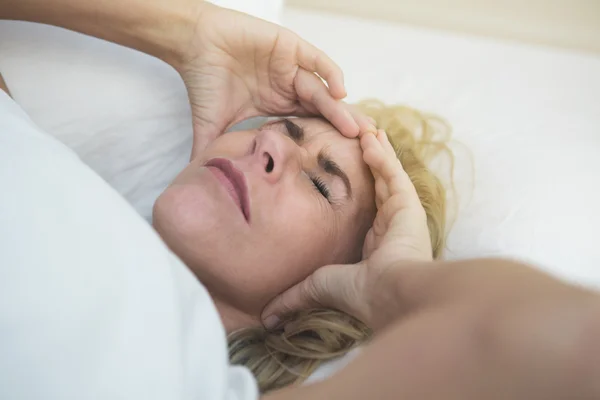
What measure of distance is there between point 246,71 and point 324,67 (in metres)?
0.17

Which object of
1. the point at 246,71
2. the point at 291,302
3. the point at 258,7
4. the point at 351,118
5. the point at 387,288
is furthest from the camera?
the point at 258,7

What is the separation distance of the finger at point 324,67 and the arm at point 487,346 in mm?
547

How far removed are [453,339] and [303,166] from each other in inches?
20.8

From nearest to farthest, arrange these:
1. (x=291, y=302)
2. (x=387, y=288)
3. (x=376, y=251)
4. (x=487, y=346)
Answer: (x=487, y=346), (x=387, y=288), (x=376, y=251), (x=291, y=302)

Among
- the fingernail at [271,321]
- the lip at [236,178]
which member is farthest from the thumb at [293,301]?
the lip at [236,178]

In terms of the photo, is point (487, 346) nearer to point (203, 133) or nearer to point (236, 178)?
point (236, 178)

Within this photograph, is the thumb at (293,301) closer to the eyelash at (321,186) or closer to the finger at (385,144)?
the eyelash at (321,186)

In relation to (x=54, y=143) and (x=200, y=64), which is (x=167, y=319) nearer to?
(x=54, y=143)

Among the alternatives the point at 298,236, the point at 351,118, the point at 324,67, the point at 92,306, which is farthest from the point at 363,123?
the point at 92,306

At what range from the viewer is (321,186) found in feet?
3.11

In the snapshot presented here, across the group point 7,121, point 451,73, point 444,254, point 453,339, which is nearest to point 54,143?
point 7,121

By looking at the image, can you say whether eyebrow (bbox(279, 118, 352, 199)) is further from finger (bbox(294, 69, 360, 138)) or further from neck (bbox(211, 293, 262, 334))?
neck (bbox(211, 293, 262, 334))

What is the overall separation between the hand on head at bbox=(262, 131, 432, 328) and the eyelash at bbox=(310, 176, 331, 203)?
9cm

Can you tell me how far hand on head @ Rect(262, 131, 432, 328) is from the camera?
78 centimetres
